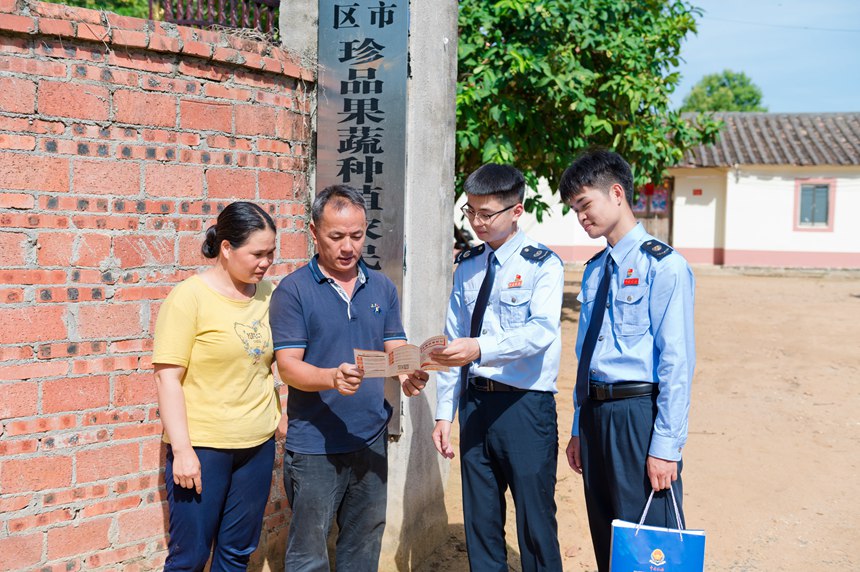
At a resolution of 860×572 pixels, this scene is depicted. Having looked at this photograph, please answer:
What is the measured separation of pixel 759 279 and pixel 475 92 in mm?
14340

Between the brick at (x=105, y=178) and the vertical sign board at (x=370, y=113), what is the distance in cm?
96

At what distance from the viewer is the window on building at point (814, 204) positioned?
21.3 meters

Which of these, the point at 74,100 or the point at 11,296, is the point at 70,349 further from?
the point at 74,100

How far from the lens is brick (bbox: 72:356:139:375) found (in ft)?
10.5

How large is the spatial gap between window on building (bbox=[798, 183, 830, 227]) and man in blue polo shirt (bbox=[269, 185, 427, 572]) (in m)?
21.3

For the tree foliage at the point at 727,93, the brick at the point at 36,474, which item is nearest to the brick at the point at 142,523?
the brick at the point at 36,474

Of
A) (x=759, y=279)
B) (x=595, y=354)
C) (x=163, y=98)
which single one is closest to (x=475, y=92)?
(x=163, y=98)

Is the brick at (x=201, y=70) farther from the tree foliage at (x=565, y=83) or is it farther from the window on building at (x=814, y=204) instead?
the window on building at (x=814, y=204)

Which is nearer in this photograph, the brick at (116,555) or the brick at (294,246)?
the brick at (116,555)

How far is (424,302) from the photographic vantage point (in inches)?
160

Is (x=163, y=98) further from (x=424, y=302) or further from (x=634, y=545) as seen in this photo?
(x=634, y=545)

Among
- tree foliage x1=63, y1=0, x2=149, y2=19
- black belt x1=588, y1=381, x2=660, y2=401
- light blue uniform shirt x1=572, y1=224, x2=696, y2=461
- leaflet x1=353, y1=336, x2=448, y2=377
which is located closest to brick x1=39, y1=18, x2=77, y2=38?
leaflet x1=353, y1=336, x2=448, y2=377

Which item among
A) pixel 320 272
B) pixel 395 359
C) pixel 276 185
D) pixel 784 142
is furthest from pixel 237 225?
pixel 784 142

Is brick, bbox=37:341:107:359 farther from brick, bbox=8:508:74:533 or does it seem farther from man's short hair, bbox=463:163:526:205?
man's short hair, bbox=463:163:526:205
